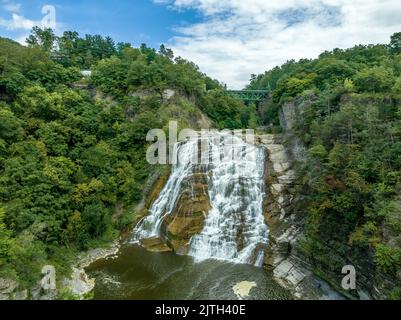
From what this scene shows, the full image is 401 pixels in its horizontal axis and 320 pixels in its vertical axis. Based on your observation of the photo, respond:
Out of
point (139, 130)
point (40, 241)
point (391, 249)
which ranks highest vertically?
point (139, 130)

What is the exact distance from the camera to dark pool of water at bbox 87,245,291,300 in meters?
15.2

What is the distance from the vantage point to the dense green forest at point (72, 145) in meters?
18.0

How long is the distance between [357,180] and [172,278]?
10.5 metres

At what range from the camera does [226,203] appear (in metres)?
21.6

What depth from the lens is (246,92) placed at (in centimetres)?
5416

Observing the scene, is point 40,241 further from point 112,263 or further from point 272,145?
point 272,145

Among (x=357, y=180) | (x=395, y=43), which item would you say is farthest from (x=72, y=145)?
(x=395, y=43)

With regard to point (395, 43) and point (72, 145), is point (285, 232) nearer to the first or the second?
point (72, 145)

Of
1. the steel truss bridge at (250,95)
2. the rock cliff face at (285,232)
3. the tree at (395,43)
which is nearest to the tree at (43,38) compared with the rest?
the steel truss bridge at (250,95)

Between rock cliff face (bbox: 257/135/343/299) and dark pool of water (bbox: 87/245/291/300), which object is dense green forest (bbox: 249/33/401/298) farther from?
dark pool of water (bbox: 87/245/291/300)

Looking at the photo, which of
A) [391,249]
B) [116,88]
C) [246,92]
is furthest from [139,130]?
[246,92]

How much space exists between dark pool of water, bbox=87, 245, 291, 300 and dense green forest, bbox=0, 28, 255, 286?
107 inches

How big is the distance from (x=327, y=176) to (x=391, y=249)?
513 cm
